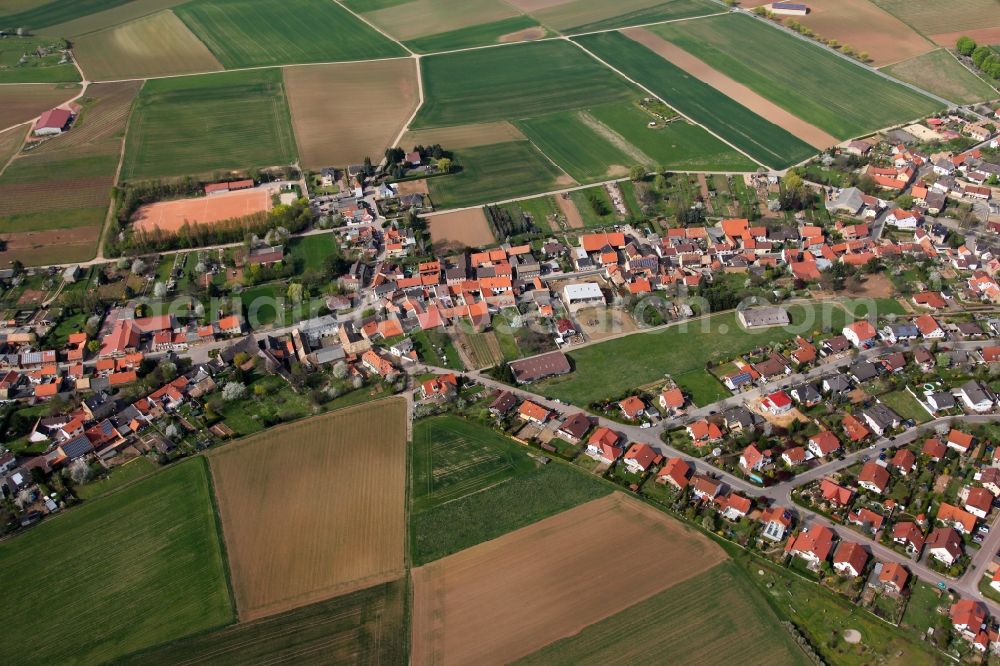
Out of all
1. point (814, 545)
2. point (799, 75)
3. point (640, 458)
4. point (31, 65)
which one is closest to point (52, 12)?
point (31, 65)

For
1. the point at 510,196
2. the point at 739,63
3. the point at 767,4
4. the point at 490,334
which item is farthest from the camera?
Result: the point at 767,4

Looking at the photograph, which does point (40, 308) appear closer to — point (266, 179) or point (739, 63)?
point (266, 179)

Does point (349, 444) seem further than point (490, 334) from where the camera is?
No

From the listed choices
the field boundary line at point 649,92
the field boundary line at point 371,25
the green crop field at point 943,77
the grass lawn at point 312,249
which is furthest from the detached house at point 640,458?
the field boundary line at point 371,25

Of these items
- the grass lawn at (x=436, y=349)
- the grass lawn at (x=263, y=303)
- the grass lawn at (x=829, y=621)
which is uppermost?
the grass lawn at (x=263, y=303)

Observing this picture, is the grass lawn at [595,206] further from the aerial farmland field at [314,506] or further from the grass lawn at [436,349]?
the aerial farmland field at [314,506]

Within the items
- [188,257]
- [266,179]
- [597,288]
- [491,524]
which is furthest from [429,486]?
[266,179]

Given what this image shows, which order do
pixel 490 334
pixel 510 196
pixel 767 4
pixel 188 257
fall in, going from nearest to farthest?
pixel 490 334 → pixel 188 257 → pixel 510 196 → pixel 767 4
